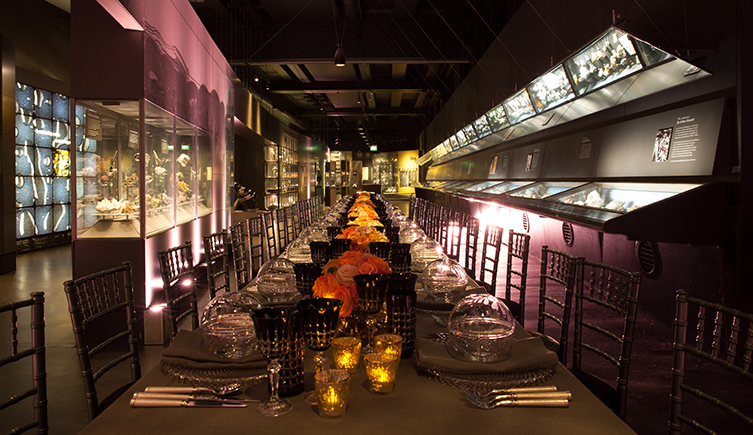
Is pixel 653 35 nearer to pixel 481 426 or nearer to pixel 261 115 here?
pixel 481 426

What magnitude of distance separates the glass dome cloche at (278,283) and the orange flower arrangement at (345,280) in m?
0.48

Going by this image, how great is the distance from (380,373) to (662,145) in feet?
11.8

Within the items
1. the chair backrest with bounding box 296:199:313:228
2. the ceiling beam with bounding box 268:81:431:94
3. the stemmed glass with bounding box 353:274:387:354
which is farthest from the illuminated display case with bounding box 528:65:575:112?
the ceiling beam with bounding box 268:81:431:94

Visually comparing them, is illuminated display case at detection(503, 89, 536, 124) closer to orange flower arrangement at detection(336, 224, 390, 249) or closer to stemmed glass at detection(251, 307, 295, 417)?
orange flower arrangement at detection(336, 224, 390, 249)

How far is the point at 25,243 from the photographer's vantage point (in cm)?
945

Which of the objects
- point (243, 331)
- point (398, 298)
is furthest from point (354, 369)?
point (243, 331)

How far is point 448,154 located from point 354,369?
45.9ft

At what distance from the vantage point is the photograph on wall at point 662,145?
383 cm

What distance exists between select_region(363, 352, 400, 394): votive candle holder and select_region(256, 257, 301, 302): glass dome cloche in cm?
98

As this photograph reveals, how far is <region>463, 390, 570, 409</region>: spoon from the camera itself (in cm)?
117

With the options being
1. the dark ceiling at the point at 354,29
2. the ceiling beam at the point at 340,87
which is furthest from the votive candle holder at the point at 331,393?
the ceiling beam at the point at 340,87

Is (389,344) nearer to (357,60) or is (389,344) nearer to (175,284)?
(175,284)

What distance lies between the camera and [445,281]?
2324mm

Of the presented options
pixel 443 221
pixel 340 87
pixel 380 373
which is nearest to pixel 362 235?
pixel 380 373
